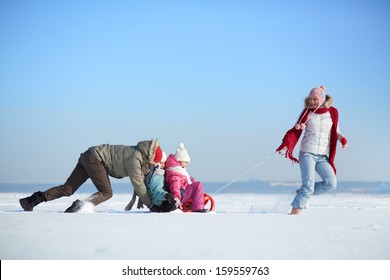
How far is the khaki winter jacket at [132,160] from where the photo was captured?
5535mm

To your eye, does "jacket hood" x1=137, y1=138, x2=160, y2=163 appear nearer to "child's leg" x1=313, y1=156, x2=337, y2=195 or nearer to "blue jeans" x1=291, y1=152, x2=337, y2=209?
"blue jeans" x1=291, y1=152, x2=337, y2=209

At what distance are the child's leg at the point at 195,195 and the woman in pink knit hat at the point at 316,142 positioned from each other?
1.05 m

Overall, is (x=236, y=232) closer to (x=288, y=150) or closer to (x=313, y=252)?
(x=313, y=252)

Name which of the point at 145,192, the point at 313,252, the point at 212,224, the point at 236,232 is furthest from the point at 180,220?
the point at 313,252

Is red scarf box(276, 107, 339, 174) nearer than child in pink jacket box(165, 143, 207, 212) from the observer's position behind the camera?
No

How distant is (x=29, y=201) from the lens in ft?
19.0

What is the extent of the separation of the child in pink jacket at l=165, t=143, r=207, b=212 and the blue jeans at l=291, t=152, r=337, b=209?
3.54 feet

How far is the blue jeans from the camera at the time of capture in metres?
5.62

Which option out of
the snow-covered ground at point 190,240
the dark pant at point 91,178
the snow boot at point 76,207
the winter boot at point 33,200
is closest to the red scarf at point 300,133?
the snow-covered ground at point 190,240

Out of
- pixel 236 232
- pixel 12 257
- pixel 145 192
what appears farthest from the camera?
pixel 145 192

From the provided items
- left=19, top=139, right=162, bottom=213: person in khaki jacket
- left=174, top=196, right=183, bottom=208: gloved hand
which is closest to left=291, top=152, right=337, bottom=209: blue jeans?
left=174, top=196, right=183, bottom=208: gloved hand

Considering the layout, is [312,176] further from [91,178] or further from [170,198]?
[91,178]

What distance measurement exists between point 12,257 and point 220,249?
120 cm

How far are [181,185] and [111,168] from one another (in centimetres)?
84
